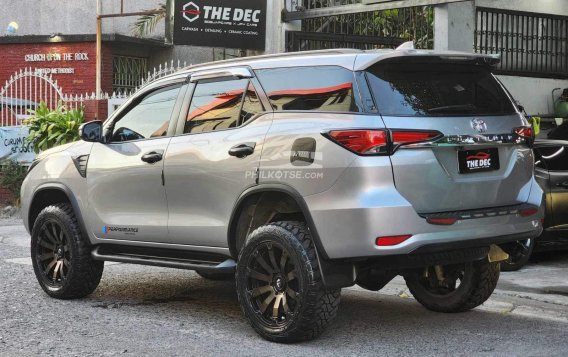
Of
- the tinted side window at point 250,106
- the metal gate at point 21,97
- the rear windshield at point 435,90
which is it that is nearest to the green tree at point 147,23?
the metal gate at point 21,97

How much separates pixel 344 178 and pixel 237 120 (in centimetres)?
125

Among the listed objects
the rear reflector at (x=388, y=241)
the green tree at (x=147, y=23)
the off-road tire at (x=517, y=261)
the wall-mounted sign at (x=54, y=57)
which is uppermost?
the green tree at (x=147, y=23)

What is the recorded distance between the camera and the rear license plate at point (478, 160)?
19.9 feet

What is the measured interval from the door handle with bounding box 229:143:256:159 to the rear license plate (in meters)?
1.47

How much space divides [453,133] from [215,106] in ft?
6.40

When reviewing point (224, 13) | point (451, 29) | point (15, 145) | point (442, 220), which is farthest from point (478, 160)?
point (15, 145)

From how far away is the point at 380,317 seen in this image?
7.29 metres

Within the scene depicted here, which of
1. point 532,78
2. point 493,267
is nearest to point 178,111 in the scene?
point 493,267

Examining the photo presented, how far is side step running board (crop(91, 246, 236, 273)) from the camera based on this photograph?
671 centimetres

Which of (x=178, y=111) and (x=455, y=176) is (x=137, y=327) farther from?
(x=455, y=176)

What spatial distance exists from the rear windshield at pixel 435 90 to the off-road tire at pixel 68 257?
3.26 m

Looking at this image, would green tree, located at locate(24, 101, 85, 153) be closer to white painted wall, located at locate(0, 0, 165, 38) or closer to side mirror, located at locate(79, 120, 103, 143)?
white painted wall, located at locate(0, 0, 165, 38)

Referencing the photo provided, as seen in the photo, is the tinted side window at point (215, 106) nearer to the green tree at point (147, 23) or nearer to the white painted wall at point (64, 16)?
the green tree at point (147, 23)

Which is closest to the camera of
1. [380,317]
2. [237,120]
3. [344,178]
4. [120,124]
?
[344,178]
